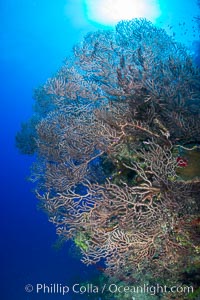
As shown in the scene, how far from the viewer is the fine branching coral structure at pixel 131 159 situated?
12.3ft

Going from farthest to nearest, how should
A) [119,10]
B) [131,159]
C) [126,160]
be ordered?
[119,10]
[126,160]
[131,159]

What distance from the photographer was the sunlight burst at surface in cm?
3953

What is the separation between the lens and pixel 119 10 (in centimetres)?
4403

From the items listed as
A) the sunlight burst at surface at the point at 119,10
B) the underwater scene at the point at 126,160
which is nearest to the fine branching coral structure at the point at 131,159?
the underwater scene at the point at 126,160

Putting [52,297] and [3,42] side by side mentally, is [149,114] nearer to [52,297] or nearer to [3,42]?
[52,297]

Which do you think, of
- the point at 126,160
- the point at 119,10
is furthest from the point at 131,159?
the point at 119,10

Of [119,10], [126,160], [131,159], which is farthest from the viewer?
[119,10]

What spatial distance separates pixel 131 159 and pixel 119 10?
46.3 meters

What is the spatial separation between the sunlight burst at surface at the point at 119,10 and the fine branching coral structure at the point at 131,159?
3801cm

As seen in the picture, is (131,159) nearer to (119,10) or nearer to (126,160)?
(126,160)

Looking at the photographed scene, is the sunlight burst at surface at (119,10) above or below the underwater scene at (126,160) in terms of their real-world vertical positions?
above

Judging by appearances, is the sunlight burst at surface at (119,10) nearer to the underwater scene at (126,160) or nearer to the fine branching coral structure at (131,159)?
the underwater scene at (126,160)

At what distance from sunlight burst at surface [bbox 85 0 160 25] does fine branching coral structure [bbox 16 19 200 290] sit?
125 ft

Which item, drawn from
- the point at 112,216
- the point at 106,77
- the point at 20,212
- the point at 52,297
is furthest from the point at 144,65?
the point at 20,212
